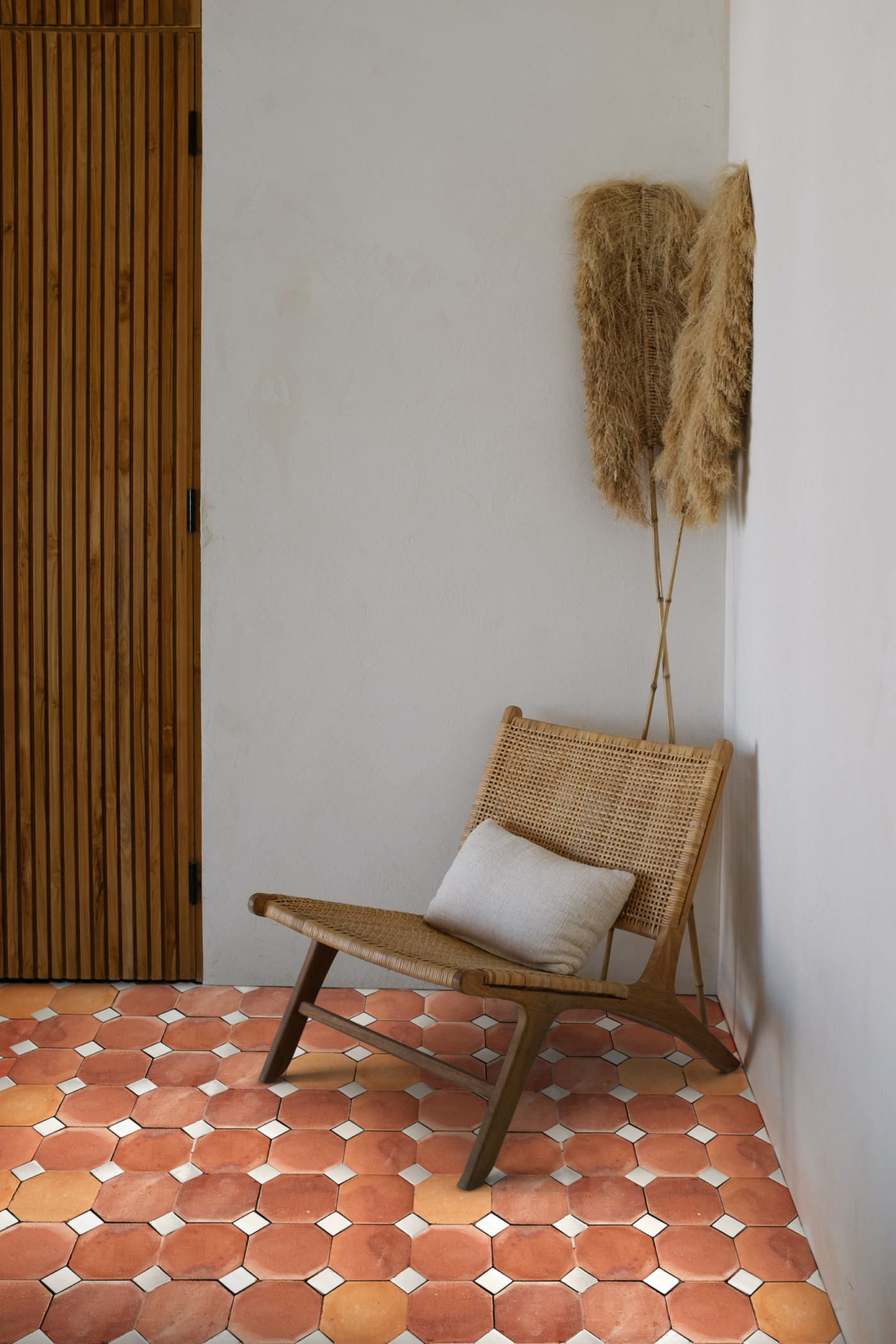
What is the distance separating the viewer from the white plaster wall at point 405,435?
269 cm

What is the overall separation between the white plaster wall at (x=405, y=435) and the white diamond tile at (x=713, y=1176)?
80 centimetres

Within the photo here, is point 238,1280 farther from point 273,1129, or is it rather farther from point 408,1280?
point 273,1129

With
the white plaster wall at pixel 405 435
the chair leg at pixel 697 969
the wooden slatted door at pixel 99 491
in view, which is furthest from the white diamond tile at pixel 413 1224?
the wooden slatted door at pixel 99 491

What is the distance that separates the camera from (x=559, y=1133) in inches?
86.4

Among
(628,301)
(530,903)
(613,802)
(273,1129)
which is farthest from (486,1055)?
(628,301)

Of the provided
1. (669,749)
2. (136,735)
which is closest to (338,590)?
(136,735)

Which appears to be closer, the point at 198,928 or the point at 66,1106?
the point at 66,1106

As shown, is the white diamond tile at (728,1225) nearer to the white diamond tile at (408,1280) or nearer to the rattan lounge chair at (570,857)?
the rattan lounge chair at (570,857)

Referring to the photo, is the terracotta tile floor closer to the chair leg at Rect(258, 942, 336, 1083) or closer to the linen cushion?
the chair leg at Rect(258, 942, 336, 1083)

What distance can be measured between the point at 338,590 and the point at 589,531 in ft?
2.17

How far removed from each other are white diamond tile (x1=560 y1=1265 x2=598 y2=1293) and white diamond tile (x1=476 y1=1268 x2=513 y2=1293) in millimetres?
91

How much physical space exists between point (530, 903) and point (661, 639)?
2.65ft

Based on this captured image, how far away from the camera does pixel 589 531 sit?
2773 millimetres

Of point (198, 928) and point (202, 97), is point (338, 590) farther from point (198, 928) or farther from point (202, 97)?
point (202, 97)
